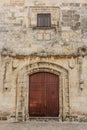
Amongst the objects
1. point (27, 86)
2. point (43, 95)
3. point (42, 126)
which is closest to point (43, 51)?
point (27, 86)

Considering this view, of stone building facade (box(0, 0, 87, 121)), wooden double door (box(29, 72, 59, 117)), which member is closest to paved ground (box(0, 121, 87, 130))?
stone building facade (box(0, 0, 87, 121))

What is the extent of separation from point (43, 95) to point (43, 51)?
1970 mm

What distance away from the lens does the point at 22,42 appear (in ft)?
49.5

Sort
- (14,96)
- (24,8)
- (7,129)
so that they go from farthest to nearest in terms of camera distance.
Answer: (24,8) < (14,96) < (7,129)

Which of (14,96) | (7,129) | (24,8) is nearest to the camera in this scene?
(7,129)

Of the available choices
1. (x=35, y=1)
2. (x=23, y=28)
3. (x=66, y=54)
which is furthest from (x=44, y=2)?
(x=66, y=54)

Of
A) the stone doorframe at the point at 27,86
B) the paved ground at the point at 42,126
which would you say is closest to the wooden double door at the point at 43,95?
the stone doorframe at the point at 27,86

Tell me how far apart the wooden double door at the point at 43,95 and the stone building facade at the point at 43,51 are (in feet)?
0.87

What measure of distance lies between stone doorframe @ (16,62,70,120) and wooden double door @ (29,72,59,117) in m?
0.26

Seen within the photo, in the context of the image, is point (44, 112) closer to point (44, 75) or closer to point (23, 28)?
point (44, 75)

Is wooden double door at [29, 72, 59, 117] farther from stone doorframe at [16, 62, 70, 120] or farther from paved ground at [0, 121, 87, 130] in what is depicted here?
paved ground at [0, 121, 87, 130]

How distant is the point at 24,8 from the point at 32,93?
3.92 meters

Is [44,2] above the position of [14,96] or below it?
above

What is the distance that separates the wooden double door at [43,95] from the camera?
14.9m
